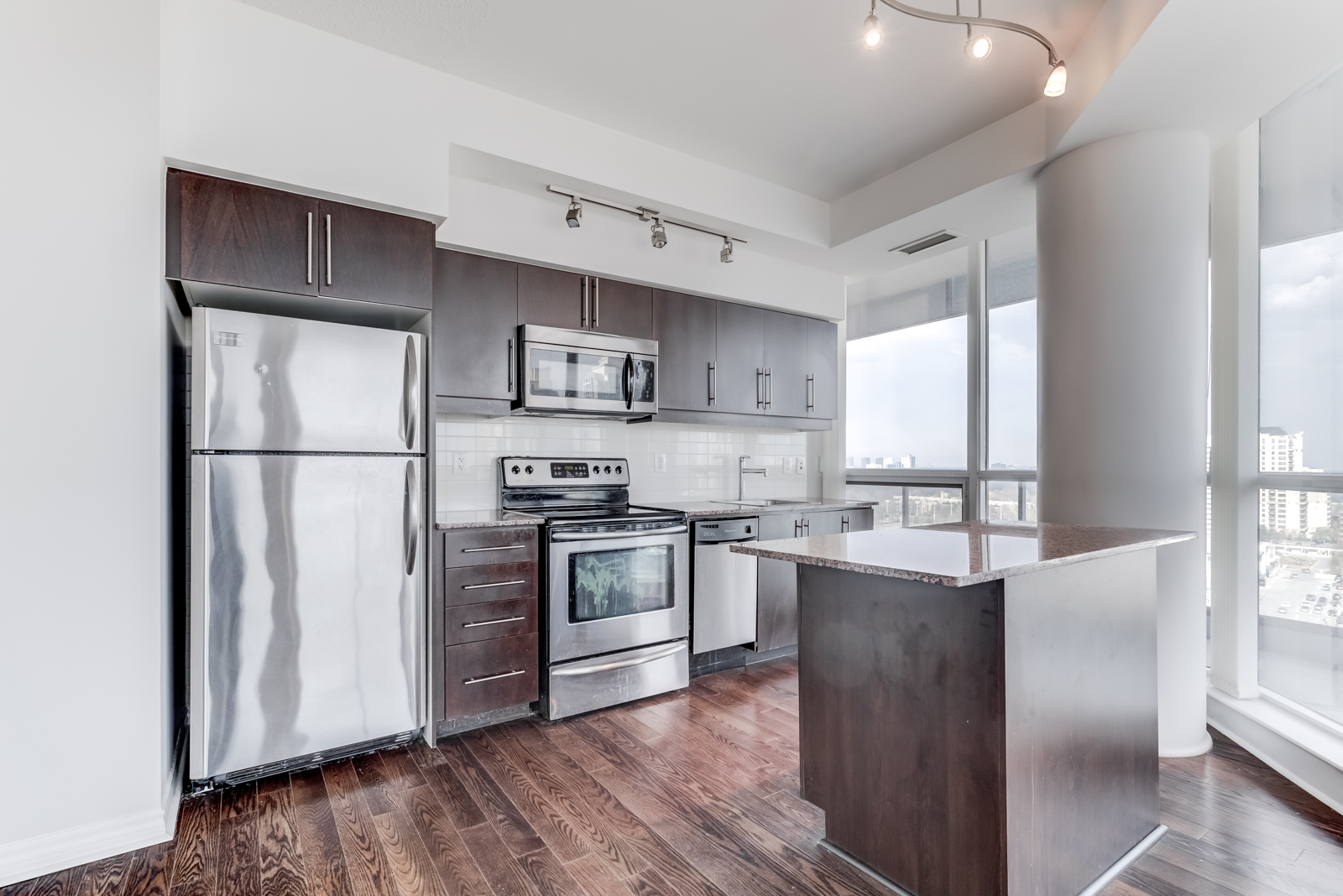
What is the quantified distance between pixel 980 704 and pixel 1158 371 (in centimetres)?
180

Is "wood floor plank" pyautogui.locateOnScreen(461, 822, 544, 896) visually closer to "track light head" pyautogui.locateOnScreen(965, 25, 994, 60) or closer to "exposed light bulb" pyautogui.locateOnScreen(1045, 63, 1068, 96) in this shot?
"track light head" pyautogui.locateOnScreen(965, 25, 994, 60)

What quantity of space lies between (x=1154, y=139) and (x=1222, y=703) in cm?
233

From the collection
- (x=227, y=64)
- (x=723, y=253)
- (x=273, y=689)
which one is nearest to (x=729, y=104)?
(x=723, y=253)

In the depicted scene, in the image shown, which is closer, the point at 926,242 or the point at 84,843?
the point at 84,843

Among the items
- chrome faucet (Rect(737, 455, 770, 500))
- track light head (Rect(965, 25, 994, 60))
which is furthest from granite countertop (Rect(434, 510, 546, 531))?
track light head (Rect(965, 25, 994, 60))

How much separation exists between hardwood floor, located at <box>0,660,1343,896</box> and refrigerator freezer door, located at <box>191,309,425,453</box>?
123 cm

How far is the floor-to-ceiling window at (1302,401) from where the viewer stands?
2473 mm

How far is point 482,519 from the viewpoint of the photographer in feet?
9.71

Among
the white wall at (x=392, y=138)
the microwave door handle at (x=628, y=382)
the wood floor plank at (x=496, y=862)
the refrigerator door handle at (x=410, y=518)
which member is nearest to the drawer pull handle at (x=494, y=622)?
the refrigerator door handle at (x=410, y=518)

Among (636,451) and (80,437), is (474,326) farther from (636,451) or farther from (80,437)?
(80,437)

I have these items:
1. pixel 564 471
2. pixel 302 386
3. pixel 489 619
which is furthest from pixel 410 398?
pixel 564 471

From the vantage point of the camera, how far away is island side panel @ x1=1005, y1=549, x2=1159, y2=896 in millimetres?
1588

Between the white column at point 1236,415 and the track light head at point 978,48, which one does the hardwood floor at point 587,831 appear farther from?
the track light head at point 978,48

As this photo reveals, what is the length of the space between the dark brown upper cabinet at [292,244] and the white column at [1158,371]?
8.97 ft
